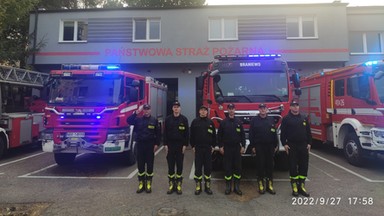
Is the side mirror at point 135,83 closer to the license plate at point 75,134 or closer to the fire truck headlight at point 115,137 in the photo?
the fire truck headlight at point 115,137

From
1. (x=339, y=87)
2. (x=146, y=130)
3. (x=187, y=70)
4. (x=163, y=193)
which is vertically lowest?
(x=163, y=193)

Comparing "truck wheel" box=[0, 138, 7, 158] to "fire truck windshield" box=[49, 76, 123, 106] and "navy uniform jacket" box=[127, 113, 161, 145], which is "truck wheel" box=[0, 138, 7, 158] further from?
"navy uniform jacket" box=[127, 113, 161, 145]

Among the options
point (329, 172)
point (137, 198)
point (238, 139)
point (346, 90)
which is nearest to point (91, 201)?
point (137, 198)

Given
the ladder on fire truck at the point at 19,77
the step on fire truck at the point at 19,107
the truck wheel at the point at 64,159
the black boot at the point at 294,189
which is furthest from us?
the ladder on fire truck at the point at 19,77

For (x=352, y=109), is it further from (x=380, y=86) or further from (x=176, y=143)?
(x=176, y=143)

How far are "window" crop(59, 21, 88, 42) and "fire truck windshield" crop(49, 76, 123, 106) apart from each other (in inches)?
396

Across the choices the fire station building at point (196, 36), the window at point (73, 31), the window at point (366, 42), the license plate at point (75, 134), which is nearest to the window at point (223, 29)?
the fire station building at point (196, 36)

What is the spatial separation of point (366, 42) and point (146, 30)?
12.9 metres

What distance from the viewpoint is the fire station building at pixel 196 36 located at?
1638 cm

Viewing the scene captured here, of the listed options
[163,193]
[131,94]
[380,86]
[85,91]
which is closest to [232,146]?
[163,193]

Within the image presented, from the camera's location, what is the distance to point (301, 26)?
16.6 meters

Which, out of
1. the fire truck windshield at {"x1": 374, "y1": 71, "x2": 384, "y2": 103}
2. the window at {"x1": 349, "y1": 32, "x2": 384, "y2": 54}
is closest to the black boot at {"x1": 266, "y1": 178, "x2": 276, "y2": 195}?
the fire truck windshield at {"x1": 374, "y1": 71, "x2": 384, "y2": 103}

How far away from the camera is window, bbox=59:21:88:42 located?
17562 millimetres

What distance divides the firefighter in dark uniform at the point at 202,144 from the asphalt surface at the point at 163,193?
36 cm
